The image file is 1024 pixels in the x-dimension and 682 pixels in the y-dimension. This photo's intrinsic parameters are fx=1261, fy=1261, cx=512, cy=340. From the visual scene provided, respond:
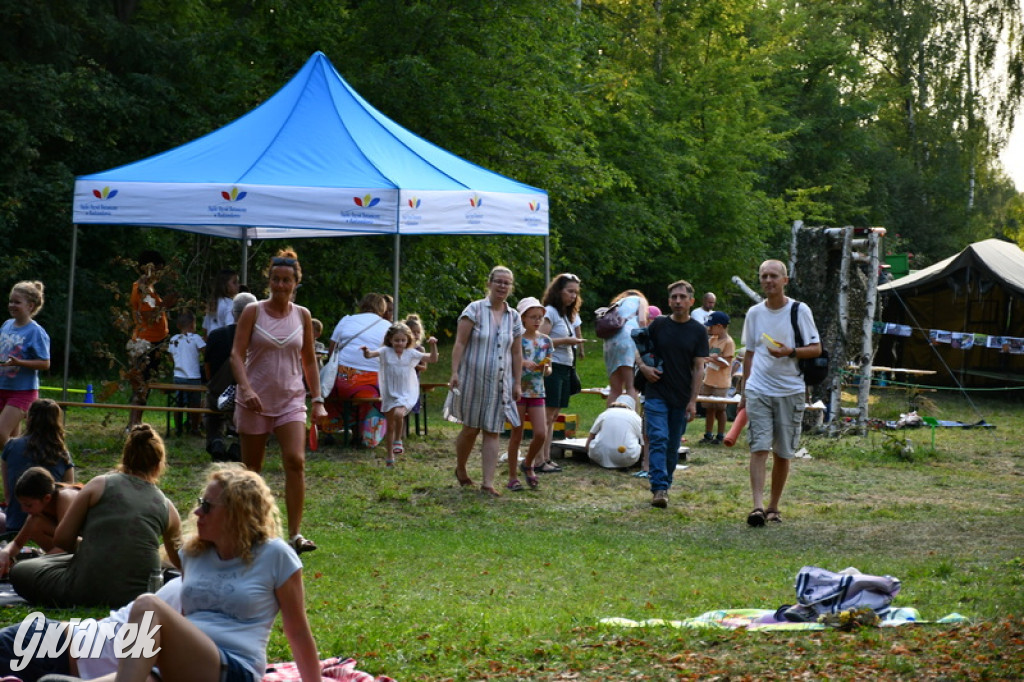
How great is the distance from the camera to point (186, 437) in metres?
13.7

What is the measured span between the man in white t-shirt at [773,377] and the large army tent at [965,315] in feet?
51.5

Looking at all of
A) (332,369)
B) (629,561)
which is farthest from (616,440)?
(629,561)

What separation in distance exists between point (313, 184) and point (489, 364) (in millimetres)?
3089

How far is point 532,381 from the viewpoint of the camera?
11211 mm

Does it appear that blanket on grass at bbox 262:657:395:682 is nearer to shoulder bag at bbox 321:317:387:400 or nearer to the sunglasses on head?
the sunglasses on head

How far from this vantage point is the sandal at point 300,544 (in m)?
7.81

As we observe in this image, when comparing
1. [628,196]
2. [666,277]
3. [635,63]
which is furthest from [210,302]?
[635,63]

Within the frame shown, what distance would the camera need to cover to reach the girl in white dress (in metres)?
12.7

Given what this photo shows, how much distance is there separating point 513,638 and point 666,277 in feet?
104

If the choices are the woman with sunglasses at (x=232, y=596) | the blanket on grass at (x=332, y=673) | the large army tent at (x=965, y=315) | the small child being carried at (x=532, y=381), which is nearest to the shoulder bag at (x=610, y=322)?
the small child being carried at (x=532, y=381)

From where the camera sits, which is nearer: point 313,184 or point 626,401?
point 313,184

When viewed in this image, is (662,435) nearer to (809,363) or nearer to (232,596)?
(809,363)

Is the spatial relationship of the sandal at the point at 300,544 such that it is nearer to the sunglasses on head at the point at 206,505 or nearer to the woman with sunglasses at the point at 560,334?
the sunglasses on head at the point at 206,505

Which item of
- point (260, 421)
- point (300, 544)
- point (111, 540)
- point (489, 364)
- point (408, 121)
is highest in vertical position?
point (408, 121)
